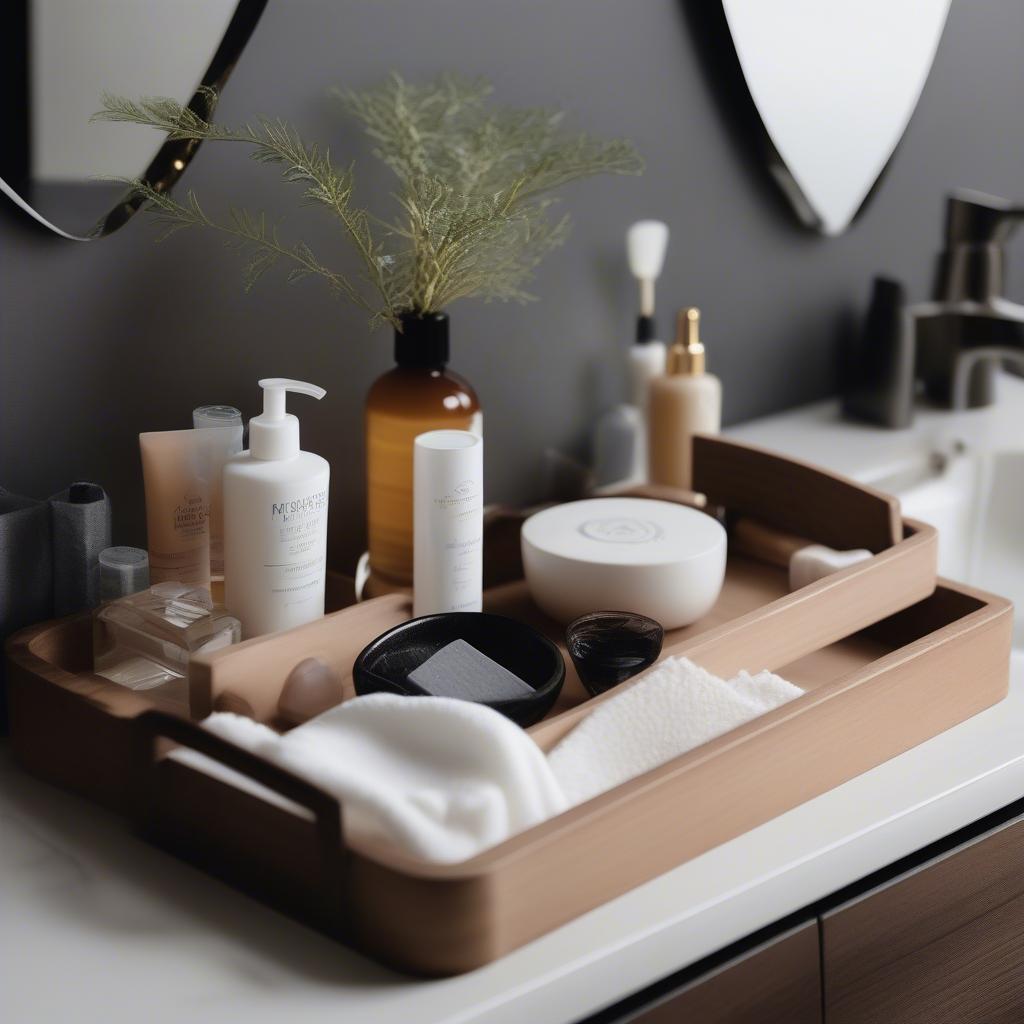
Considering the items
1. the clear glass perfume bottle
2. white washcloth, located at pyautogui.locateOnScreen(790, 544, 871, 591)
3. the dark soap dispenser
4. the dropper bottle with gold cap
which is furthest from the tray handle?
the dark soap dispenser

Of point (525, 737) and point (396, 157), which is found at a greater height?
point (396, 157)

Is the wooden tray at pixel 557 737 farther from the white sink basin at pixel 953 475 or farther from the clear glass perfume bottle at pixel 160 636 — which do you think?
the white sink basin at pixel 953 475

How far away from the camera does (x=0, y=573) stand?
90 centimetres

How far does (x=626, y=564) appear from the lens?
3.21 ft

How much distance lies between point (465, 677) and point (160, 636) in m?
0.20

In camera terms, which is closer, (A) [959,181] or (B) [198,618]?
(B) [198,618]

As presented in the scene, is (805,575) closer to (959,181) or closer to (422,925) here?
(422,925)

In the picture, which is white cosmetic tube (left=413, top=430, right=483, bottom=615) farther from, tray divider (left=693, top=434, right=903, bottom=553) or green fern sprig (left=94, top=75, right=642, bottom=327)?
tray divider (left=693, top=434, right=903, bottom=553)

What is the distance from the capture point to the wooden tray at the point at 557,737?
68 cm

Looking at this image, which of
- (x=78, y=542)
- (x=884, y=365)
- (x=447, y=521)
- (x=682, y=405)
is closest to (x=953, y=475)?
(x=884, y=365)

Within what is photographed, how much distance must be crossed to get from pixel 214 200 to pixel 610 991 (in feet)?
2.13

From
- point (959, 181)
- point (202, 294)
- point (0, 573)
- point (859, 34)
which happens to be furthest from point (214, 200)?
point (959, 181)

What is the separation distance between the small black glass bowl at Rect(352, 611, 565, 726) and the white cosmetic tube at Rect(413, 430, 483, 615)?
0.08ft

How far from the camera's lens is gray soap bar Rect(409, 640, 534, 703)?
0.85 metres
